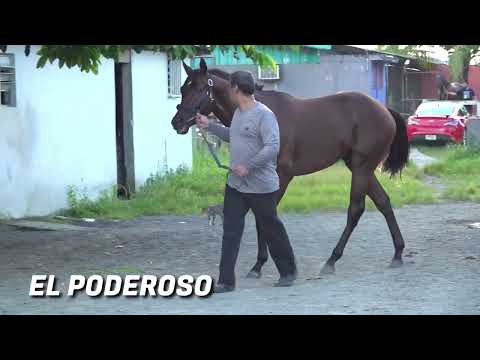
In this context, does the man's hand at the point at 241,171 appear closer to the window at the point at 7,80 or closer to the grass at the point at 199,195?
the window at the point at 7,80

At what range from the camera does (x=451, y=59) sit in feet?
128

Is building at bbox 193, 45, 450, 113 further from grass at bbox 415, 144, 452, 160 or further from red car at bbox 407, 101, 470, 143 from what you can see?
grass at bbox 415, 144, 452, 160

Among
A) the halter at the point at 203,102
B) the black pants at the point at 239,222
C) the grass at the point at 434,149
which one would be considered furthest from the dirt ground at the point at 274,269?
the grass at the point at 434,149

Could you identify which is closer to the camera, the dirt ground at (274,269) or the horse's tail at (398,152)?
the dirt ground at (274,269)

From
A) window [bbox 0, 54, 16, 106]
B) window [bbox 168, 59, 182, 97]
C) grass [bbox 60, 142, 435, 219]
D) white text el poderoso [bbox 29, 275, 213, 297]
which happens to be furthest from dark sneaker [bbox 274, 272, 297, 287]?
window [bbox 168, 59, 182, 97]

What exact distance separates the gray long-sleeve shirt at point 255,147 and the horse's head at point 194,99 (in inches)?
43.1

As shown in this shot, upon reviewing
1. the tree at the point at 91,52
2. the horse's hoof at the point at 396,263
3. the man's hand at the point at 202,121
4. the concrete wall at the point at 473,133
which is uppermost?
the tree at the point at 91,52

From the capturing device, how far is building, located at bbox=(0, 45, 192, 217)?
1391cm

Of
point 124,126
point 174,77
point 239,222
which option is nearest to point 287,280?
point 239,222

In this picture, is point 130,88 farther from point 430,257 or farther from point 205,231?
point 430,257

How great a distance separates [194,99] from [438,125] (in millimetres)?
20560

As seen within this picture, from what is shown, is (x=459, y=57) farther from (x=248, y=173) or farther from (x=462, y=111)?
(x=248, y=173)

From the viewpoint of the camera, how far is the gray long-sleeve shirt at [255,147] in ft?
26.9

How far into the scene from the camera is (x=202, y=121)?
8836 mm
